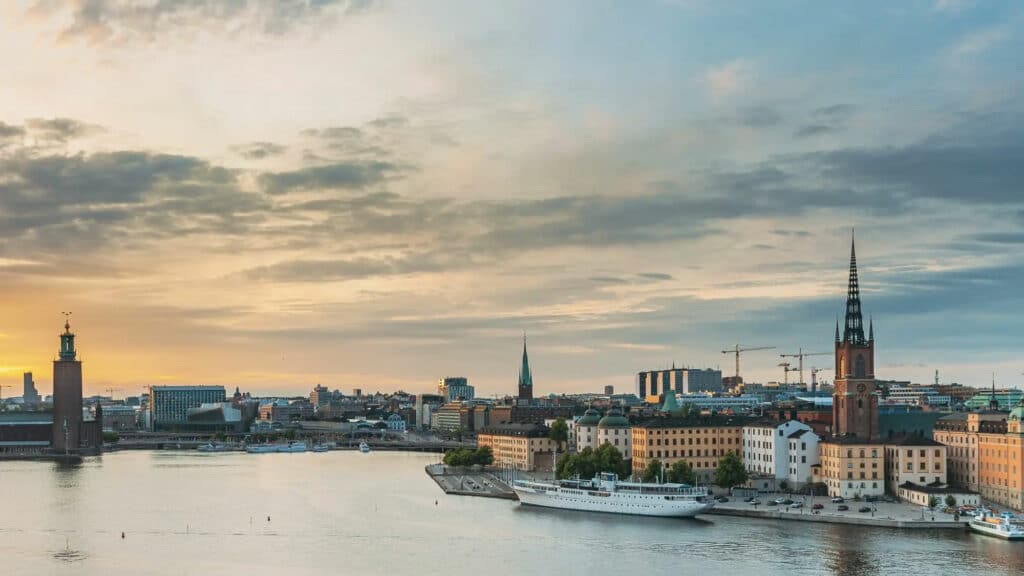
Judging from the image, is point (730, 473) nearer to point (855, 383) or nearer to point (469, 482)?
point (855, 383)

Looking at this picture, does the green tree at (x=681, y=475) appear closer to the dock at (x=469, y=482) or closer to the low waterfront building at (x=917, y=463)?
the dock at (x=469, y=482)

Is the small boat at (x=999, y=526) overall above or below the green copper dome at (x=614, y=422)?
below

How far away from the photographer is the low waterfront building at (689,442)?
91.4 m

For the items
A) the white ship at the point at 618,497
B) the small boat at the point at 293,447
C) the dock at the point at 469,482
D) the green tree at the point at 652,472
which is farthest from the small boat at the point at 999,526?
the small boat at the point at 293,447

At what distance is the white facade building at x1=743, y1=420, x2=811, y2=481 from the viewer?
8631 centimetres

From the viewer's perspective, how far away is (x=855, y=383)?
93188 mm

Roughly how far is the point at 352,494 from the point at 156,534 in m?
25.1

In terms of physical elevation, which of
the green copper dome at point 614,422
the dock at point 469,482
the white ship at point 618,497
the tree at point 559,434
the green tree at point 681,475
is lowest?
the dock at point 469,482

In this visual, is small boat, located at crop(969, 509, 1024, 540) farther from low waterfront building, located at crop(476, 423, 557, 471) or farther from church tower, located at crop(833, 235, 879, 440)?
low waterfront building, located at crop(476, 423, 557, 471)

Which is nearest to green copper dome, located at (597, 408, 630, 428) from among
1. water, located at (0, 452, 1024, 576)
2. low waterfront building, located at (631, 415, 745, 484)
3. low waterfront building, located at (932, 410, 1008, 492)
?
low waterfront building, located at (631, 415, 745, 484)

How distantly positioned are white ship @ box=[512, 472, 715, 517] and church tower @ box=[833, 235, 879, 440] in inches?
735

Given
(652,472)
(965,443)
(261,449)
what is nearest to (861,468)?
(965,443)

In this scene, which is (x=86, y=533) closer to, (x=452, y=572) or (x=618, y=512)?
(x=452, y=572)

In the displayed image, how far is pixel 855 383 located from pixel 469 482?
29.6 metres
